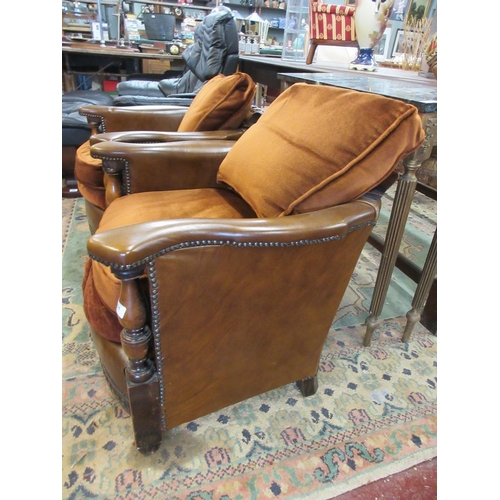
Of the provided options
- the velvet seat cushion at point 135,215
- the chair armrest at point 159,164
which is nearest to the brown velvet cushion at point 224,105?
the chair armrest at point 159,164

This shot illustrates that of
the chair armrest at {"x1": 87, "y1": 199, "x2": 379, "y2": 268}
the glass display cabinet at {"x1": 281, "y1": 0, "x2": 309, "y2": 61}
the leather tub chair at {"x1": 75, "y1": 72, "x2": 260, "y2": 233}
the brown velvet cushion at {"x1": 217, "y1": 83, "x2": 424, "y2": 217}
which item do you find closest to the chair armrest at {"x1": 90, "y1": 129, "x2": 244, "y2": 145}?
the leather tub chair at {"x1": 75, "y1": 72, "x2": 260, "y2": 233}

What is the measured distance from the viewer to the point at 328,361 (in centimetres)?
130

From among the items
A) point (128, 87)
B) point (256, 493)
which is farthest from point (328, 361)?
point (128, 87)

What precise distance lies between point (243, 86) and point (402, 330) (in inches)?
47.6

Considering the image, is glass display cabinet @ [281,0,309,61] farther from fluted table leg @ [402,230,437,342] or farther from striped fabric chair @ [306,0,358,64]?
fluted table leg @ [402,230,437,342]

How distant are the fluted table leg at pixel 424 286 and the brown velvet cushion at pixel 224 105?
94 cm

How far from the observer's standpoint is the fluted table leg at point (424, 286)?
1.31 meters

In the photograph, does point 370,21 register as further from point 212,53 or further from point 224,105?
point 212,53

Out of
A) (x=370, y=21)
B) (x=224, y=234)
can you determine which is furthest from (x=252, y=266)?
(x=370, y=21)

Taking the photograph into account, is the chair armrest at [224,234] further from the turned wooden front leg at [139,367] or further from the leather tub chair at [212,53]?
the leather tub chair at [212,53]

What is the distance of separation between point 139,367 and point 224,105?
44.9 inches

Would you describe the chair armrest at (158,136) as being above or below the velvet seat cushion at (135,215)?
above

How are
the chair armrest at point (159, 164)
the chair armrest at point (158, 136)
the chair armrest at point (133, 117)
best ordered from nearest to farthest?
the chair armrest at point (159, 164)
the chair armrest at point (158, 136)
the chair armrest at point (133, 117)

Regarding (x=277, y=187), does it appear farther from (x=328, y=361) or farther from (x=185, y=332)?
(x=328, y=361)
